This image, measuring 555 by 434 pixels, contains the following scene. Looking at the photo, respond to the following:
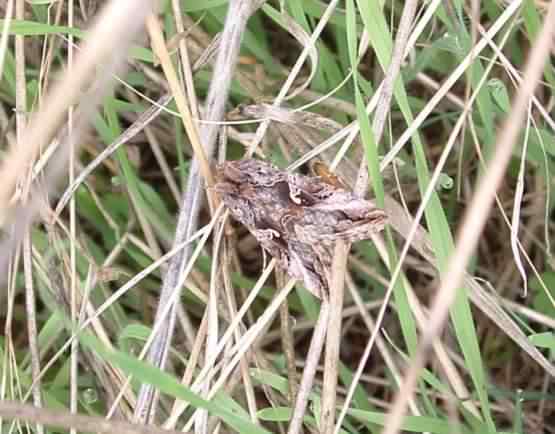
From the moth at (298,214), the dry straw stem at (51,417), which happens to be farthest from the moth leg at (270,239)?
the dry straw stem at (51,417)

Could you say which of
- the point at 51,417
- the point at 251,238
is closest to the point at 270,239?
the point at 51,417

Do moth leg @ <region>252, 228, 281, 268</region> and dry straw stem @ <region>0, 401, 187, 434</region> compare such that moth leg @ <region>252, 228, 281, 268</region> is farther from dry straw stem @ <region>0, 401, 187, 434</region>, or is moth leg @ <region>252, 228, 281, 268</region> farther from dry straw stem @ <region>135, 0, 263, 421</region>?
dry straw stem @ <region>0, 401, 187, 434</region>

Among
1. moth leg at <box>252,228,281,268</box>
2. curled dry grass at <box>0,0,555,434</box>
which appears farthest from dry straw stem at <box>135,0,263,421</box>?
moth leg at <box>252,228,281,268</box>

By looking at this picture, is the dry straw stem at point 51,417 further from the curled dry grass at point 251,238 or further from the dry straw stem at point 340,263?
the dry straw stem at point 340,263

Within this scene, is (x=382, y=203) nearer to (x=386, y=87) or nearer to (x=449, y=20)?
(x=386, y=87)

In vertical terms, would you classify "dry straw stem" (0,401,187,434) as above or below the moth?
below

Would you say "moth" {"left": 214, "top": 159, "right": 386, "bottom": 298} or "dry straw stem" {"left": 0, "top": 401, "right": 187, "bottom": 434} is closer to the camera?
"dry straw stem" {"left": 0, "top": 401, "right": 187, "bottom": 434}

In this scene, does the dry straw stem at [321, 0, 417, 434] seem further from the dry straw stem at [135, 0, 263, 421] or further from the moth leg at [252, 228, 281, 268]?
the dry straw stem at [135, 0, 263, 421]
